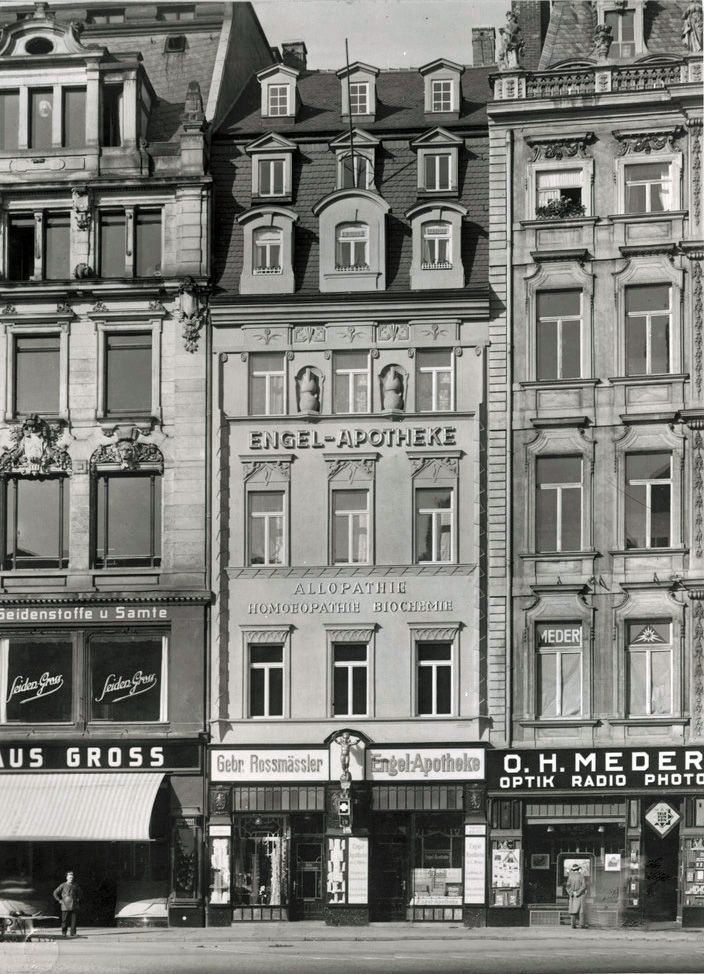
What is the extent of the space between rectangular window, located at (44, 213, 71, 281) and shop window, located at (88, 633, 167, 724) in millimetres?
6991

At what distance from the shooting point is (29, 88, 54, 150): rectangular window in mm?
30375

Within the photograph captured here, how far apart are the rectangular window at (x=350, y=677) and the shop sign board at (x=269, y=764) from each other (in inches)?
36.9

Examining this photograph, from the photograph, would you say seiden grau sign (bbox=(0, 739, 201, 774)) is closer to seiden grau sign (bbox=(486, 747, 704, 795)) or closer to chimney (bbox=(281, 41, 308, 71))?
seiden grau sign (bbox=(486, 747, 704, 795))

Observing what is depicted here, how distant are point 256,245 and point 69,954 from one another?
12868 millimetres

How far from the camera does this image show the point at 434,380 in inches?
1155

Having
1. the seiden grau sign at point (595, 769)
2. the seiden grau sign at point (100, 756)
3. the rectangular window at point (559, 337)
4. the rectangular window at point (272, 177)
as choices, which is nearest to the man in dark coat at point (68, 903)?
the seiden grau sign at point (100, 756)

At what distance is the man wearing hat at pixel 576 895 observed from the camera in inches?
1088

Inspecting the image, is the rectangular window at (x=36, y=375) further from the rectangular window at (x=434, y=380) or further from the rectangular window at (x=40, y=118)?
the rectangular window at (x=434, y=380)

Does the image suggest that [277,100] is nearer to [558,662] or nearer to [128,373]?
[128,373]

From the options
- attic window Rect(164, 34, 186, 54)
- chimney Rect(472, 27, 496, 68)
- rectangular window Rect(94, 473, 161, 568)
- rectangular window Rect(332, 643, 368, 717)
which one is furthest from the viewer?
attic window Rect(164, 34, 186, 54)

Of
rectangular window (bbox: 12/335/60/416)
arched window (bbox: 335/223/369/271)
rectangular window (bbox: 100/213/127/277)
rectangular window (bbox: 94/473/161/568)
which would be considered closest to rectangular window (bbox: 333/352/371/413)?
arched window (bbox: 335/223/369/271)

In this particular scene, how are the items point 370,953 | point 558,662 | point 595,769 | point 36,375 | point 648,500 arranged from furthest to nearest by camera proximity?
point 36,375, point 558,662, point 648,500, point 595,769, point 370,953

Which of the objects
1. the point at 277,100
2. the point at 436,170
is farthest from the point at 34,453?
the point at 436,170

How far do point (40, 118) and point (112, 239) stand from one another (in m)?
2.55
